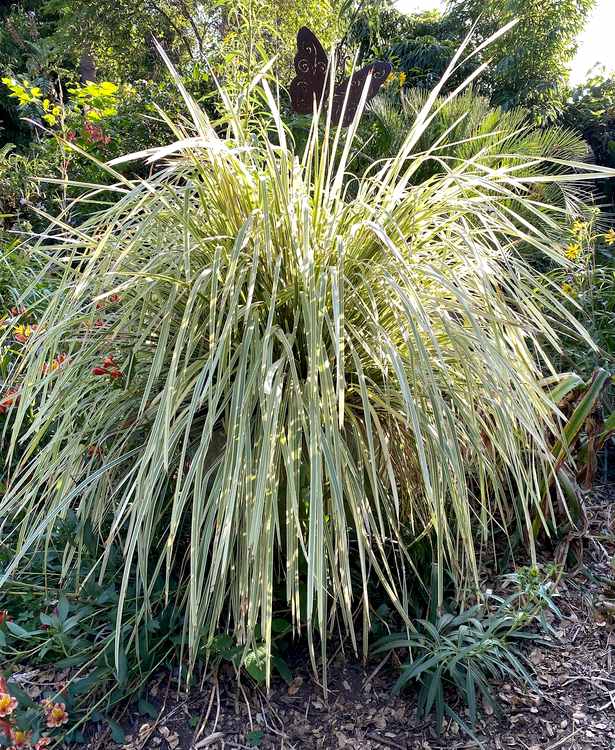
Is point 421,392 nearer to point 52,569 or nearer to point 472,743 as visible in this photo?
point 472,743

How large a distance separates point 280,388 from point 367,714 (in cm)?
69

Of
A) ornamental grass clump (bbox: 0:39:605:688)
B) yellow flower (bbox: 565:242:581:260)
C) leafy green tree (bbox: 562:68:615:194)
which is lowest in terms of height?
ornamental grass clump (bbox: 0:39:605:688)

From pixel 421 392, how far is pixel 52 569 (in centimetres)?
104

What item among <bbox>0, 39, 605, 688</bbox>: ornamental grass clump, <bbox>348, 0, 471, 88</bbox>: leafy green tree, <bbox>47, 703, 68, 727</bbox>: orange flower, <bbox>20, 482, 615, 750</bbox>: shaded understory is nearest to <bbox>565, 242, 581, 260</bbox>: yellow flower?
<bbox>0, 39, 605, 688</bbox>: ornamental grass clump

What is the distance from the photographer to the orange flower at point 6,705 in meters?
1.04

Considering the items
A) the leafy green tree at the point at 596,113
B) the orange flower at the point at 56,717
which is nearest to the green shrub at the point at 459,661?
the orange flower at the point at 56,717

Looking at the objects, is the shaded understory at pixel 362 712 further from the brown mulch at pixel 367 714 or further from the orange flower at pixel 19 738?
the orange flower at pixel 19 738

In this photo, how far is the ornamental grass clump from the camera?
3.59ft

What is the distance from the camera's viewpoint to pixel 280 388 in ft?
3.72

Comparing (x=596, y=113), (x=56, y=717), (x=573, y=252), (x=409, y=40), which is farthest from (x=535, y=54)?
(x=56, y=717)

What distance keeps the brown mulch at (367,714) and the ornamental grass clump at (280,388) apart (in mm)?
125

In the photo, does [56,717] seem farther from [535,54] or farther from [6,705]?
[535,54]

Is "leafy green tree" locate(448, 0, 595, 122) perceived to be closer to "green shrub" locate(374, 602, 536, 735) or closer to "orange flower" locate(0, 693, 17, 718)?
"green shrub" locate(374, 602, 536, 735)

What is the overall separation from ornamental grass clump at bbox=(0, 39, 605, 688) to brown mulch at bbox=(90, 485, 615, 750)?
12 cm
